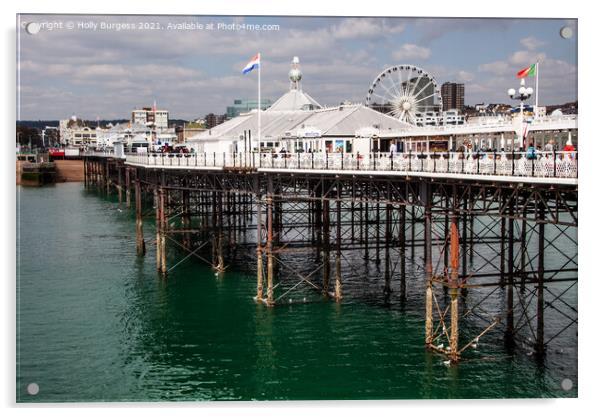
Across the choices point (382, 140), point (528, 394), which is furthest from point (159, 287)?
point (528, 394)

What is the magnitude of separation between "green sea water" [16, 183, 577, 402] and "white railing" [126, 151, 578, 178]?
7.37 meters

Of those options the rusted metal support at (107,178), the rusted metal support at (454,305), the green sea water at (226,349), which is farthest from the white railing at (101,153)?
the rusted metal support at (454,305)

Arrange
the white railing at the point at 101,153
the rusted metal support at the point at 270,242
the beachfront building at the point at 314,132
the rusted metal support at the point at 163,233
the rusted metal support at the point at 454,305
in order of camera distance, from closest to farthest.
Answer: the rusted metal support at the point at 454,305
the rusted metal support at the point at 270,242
the beachfront building at the point at 314,132
the rusted metal support at the point at 163,233
the white railing at the point at 101,153

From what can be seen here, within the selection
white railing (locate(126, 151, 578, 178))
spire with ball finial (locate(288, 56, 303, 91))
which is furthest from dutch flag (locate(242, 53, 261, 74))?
spire with ball finial (locate(288, 56, 303, 91))

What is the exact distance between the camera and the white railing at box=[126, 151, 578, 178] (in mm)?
27203

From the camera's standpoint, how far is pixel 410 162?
34.3 m

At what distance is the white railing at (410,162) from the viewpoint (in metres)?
27.2

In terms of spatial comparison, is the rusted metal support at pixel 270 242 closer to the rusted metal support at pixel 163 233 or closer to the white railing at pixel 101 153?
the rusted metal support at pixel 163 233

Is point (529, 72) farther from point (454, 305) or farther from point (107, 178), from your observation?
point (107, 178)

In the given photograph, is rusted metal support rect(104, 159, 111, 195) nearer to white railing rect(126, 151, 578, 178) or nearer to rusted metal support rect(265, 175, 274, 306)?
white railing rect(126, 151, 578, 178)

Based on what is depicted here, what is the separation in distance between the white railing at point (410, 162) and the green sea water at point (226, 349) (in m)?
7.37

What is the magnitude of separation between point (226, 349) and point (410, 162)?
37.9 feet

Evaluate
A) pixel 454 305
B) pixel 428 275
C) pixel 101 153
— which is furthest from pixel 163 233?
pixel 101 153

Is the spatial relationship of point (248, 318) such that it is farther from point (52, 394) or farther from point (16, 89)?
point (16, 89)
